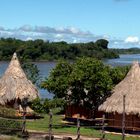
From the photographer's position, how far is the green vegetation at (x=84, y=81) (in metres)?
26.8

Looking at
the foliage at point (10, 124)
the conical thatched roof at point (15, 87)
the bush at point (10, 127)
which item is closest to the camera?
the bush at point (10, 127)

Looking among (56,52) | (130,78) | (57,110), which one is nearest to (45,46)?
(56,52)

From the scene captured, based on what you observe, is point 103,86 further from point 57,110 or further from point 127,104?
point 57,110

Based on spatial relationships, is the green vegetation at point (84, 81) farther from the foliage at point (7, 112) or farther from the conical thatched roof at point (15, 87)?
the conical thatched roof at point (15, 87)

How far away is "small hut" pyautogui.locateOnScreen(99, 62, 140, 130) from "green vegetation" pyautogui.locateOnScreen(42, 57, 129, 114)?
0.69 m

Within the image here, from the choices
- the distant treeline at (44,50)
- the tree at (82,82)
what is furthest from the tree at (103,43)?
the tree at (82,82)

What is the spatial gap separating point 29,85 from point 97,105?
517cm

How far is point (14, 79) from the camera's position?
1232 inches

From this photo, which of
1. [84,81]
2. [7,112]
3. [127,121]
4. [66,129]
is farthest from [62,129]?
[7,112]

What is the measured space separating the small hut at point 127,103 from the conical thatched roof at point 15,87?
18.6 ft

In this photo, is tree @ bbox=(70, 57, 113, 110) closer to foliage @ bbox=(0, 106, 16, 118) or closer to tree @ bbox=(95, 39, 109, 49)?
foliage @ bbox=(0, 106, 16, 118)

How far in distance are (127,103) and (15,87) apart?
7.80m

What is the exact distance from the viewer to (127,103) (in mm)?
25719

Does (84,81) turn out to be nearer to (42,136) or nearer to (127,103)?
(127,103)
